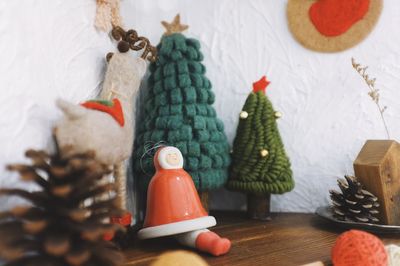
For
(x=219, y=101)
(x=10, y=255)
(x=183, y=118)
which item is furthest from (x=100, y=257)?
(x=219, y=101)

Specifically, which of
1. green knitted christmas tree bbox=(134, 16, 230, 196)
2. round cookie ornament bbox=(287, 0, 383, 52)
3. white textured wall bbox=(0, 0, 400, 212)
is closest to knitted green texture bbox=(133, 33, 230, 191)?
green knitted christmas tree bbox=(134, 16, 230, 196)

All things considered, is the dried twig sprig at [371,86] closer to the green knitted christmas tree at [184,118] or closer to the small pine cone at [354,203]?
the small pine cone at [354,203]

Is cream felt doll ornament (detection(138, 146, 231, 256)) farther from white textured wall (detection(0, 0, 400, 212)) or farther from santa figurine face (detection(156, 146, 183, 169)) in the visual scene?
white textured wall (detection(0, 0, 400, 212))

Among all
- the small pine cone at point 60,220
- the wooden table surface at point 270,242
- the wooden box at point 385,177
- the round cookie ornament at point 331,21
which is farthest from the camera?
the round cookie ornament at point 331,21

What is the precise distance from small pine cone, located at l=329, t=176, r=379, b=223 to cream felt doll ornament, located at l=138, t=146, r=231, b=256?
24cm

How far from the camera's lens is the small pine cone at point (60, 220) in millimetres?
333

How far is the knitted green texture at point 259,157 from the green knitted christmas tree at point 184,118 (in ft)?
0.10

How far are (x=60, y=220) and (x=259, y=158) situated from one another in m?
0.40

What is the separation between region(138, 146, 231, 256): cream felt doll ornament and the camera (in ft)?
1.63

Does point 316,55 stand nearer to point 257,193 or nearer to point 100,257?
point 257,193

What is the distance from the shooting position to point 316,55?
727 millimetres

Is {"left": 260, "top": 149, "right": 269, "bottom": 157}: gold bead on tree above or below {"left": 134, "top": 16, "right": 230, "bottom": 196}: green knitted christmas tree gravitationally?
below

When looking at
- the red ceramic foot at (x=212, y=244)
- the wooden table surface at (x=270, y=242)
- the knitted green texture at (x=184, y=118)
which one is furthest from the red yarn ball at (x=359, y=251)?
the knitted green texture at (x=184, y=118)

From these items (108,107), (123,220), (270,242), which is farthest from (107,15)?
(270,242)
